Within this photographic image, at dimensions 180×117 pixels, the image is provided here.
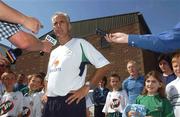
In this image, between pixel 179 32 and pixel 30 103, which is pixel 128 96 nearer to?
pixel 30 103

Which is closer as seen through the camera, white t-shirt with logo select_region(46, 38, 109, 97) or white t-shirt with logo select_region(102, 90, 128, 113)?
white t-shirt with logo select_region(46, 38, 109, 97)

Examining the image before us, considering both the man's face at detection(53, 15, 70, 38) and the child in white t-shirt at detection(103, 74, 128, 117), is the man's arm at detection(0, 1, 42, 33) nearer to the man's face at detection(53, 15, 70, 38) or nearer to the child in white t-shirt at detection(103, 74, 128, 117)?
the man's face at detection(53, 15, 70, 38)

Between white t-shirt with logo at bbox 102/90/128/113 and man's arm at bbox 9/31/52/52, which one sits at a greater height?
man's arm at bbox 9/31/52/52

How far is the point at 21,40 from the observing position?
3.12 meters

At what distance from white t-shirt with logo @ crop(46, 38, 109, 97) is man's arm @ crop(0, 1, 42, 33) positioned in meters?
1.67

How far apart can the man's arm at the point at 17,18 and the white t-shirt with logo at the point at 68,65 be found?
1.67 m

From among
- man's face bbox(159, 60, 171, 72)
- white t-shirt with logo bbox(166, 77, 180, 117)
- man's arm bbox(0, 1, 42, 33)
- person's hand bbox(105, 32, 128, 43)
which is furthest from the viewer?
man's face bbox(159, 60, 171, 72)

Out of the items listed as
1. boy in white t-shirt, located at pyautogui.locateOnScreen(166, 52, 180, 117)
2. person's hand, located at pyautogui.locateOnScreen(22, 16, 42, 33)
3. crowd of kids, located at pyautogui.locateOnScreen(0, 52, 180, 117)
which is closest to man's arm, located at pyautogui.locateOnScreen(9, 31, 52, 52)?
person's hand, located at pyautogui.locateOnScreen(22, 16, 42, 33)

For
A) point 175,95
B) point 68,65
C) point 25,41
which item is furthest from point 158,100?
point 25,41

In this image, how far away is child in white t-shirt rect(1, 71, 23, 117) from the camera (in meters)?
6.81

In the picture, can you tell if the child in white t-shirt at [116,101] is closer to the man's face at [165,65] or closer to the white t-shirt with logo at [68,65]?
the man's face at [165,65]

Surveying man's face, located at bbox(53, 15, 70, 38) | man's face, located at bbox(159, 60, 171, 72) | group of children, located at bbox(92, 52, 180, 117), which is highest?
man's face, located at bbox(53, 15, 70, 38)

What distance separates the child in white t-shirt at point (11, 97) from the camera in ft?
22.3

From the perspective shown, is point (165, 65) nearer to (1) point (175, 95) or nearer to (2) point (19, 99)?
(1) point (175, 95)
